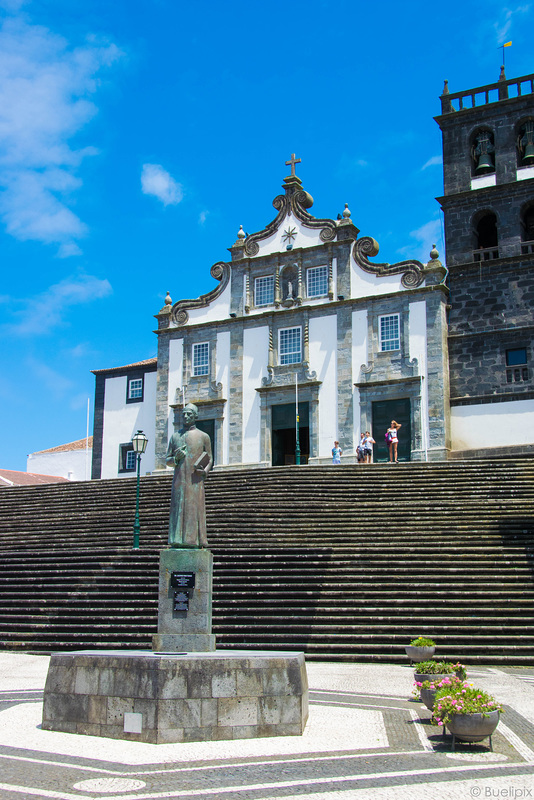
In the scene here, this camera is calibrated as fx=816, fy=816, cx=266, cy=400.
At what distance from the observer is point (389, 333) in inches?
1155

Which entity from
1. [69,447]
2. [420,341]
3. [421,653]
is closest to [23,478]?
[69,447]

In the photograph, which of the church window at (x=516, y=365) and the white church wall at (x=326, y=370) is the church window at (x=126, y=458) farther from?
the church window at (x=516, y=365)

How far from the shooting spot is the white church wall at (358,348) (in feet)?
95.9

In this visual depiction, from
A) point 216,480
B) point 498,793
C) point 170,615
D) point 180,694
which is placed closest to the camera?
point 498,793

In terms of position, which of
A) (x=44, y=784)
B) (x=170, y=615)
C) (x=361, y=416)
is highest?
(x=361, y=416)

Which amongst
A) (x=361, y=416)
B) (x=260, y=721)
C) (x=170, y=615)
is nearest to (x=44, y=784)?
(x=260, y=721)

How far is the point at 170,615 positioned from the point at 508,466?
15091 millimetres

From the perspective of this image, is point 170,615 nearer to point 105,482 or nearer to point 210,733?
point 210,733

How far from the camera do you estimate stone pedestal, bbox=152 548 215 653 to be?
31.1ft

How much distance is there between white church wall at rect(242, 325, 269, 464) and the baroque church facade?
0.14 ft

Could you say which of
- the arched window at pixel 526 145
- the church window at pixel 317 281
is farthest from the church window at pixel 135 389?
the arched window at pixel 526 145

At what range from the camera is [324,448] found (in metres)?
29.5

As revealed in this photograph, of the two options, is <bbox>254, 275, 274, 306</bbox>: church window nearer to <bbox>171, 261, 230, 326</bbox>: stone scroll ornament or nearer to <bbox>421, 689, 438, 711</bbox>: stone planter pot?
<bbox>171, 261, 230, 326</bbox>: stone scroll ornament

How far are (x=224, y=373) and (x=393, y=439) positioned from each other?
8.17 metres
